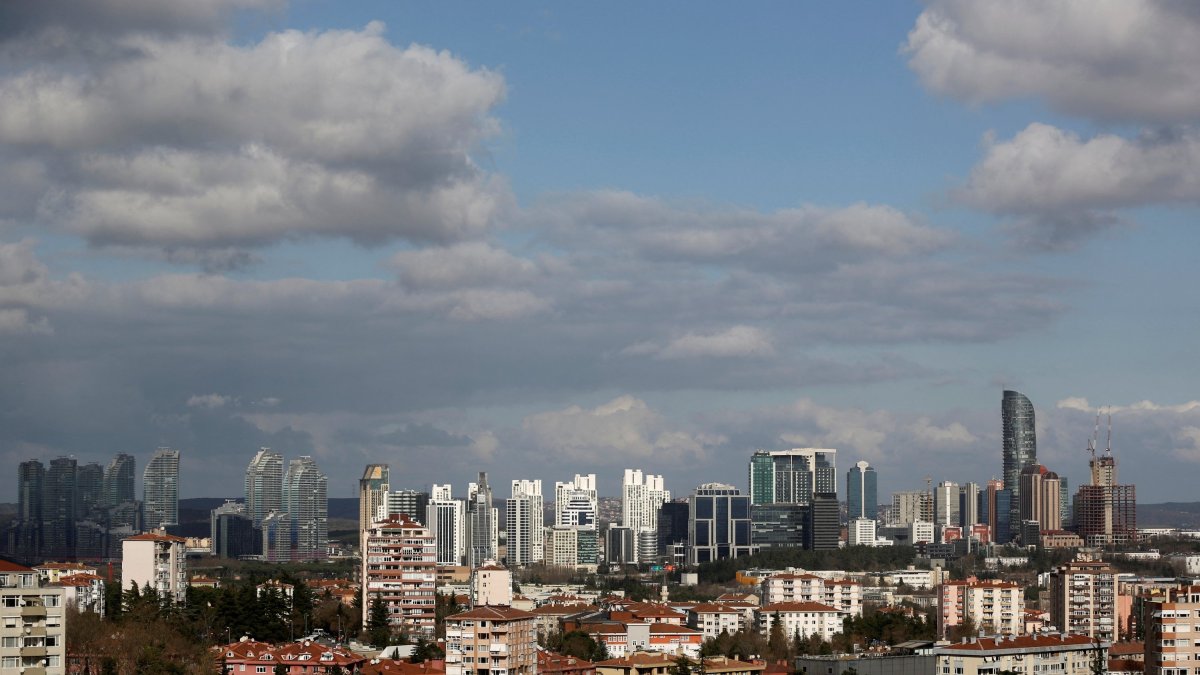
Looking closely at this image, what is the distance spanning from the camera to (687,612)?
67.1 meters

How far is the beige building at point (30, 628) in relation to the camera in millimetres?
29016

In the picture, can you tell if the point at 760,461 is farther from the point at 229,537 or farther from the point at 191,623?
the point at 191,623

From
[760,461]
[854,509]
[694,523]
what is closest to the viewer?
[694,523]

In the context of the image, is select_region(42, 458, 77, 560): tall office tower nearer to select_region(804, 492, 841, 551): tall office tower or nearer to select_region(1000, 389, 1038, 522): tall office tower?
select_region(804, 492, 841, 551): tall office tower

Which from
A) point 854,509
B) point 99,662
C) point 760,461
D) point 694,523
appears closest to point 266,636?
point 99,662

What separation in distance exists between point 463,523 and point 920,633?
65.5 m

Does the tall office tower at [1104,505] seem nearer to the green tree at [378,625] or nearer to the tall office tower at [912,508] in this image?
the tall office tower at [912,508]

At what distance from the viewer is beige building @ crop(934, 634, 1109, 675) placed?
44531 mm

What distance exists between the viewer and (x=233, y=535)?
122312mm

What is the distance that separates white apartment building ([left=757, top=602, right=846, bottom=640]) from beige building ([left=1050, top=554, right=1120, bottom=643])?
29.1 feet

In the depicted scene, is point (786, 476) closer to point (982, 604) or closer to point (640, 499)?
point (640, 499)

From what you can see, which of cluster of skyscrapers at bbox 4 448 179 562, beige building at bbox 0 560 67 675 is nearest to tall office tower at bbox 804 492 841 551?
cluster of skyscrapers at bbox 4 448 179 562

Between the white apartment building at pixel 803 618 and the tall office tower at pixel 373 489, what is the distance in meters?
58.9

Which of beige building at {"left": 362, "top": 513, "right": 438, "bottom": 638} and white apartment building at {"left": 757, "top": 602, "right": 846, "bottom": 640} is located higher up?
beige building at {"left": 362, "top": 513, "right": 438, "bottom": 638}
